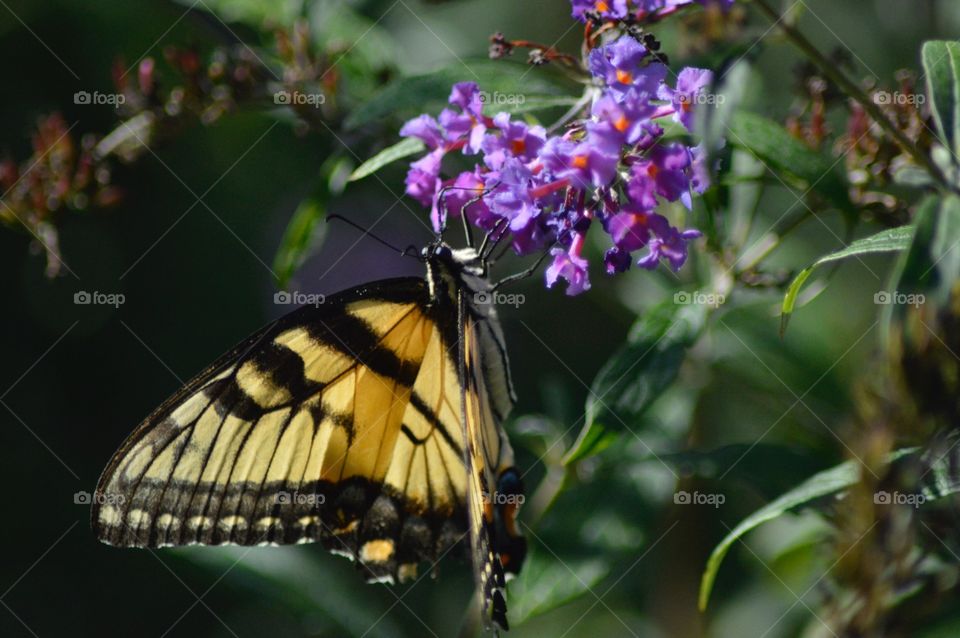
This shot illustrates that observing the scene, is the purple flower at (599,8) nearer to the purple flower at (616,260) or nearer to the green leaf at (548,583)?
the purple flower at (616,260)

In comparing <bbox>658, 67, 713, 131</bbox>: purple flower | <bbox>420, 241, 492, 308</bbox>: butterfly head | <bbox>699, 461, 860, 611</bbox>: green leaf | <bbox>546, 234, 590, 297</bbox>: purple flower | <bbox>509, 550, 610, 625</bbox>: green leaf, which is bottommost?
<bbox>509, 550, 610, 625</bbox>: green leaf

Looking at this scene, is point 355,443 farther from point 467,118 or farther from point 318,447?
point 467,118

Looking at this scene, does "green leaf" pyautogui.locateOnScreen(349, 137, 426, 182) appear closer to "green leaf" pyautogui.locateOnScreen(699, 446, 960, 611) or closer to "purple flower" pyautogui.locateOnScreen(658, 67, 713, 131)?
"purple flower" pyautogui.locateOnScreen(658, 67, 713, 131)

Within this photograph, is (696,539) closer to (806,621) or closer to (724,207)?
(806,621)

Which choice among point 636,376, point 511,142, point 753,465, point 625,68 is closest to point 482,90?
point 511,142

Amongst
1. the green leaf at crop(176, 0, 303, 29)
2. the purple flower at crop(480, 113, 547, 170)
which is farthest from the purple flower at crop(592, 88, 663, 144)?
the green leaf at crop(176, 0, 303, 29)

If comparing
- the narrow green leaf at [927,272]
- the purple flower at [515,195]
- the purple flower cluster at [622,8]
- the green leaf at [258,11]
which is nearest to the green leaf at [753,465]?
the purple flower at [515,195]

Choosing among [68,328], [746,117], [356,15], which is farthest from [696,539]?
[68,328]
